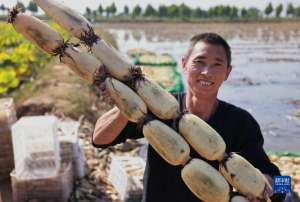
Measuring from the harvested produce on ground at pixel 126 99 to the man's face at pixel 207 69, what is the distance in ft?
1.02

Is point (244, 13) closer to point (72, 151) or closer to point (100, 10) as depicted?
point (100, 10)

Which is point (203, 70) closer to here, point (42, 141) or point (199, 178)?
point (199, 178)

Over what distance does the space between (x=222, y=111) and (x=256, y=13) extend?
1945 inches

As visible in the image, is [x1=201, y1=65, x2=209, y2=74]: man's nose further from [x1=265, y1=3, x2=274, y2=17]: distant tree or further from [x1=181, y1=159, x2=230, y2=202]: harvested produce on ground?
[x1=265, y1=3, x2=274, y2=17]: distant tree


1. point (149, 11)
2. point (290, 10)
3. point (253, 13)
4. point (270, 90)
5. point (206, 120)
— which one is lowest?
point (270, 90)

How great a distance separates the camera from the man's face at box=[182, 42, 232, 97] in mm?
Answer: 1670

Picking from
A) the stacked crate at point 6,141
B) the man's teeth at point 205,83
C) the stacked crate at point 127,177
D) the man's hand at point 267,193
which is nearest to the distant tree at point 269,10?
the stacked crate at point 127,177

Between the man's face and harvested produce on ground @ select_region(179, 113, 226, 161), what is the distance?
235 millimetres

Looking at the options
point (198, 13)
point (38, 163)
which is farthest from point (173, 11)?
point (38, 163)

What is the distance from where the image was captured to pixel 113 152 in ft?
18.5

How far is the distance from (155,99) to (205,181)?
0.29 metres

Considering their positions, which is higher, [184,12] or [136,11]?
[136,11]

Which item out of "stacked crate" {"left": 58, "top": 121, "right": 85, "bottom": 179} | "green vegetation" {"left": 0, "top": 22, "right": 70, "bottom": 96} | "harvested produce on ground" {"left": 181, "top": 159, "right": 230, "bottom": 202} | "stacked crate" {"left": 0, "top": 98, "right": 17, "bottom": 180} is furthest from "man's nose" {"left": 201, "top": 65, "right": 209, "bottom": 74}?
"green vegetation" {"left": 0, "top": 22, "right": 70, "bottom": 96}

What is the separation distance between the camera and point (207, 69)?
65.9 inches
